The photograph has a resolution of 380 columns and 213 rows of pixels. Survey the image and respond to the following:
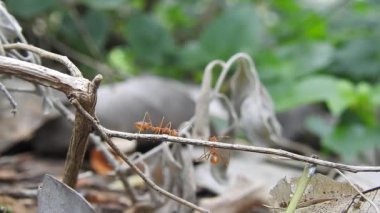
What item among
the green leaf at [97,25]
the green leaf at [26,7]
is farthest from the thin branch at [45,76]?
the green leaf at [97,25]

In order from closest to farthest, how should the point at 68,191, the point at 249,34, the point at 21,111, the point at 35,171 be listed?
the point at 68,191
the point at 35,171
the point at 21,111
the point at 249,34

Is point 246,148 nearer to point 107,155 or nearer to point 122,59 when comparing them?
point 107,155

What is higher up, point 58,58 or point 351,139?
point 351,139

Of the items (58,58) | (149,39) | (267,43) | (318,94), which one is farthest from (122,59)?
(58,58)

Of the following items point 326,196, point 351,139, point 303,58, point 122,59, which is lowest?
point 326,196

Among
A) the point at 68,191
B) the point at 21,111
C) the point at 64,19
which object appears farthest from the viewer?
the point at 64,19

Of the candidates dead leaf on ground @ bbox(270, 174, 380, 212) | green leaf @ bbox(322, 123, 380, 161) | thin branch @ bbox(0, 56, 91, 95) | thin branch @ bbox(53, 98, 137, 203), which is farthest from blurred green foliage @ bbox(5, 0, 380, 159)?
thin branch @ bbox(0, 56, 91, 95)

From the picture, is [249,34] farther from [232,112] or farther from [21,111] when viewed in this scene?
[232,112]

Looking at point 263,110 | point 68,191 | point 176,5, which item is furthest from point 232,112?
point 176,5
